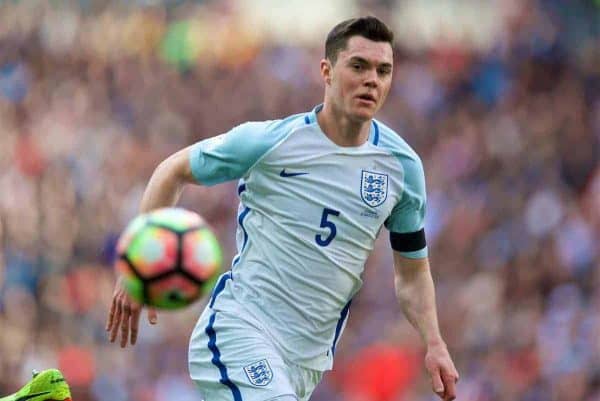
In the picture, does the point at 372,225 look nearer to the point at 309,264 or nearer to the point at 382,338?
the point at 309,264

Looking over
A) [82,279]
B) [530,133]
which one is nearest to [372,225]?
[82,279]

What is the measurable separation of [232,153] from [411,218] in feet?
3.32

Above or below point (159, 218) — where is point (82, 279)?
below

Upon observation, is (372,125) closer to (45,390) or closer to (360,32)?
(360,32)

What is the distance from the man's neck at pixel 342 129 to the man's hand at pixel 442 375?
3.67ft

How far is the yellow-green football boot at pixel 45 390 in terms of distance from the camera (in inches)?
336

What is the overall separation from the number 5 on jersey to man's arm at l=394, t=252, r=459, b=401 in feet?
1.75

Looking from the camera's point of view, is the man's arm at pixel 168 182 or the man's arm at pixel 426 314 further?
the man's arm at pixel 426 314

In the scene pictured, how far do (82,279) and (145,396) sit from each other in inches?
65.8

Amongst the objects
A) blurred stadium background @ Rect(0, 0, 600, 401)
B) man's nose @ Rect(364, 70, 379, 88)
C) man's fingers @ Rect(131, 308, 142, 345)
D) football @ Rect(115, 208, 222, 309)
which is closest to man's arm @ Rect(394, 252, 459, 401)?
man's nose @ Rect(364, 70, 379, 88)

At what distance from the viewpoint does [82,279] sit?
52.7 feet

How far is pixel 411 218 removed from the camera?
8047mm

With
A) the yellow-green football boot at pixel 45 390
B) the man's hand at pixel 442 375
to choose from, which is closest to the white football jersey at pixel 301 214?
the man's hand at pixel 442 375

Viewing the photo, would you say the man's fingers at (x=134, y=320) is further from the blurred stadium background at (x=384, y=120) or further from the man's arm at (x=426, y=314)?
the blurred stadium background at (x=384, y=120)
